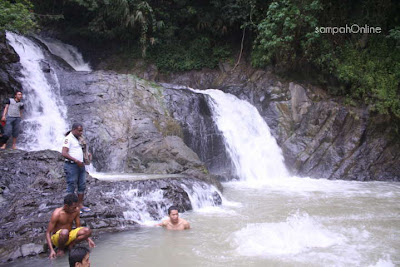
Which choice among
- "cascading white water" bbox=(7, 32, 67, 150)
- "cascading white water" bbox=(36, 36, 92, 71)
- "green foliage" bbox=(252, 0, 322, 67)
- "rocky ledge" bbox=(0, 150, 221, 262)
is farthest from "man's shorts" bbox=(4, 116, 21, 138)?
"green foliage" bbox=(252, 0, 322, 67)

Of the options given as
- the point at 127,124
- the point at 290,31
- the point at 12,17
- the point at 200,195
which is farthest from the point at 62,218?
the point at 290,31

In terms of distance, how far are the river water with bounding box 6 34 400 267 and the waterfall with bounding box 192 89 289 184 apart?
178cm

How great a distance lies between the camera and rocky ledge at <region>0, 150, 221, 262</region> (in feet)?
15.9

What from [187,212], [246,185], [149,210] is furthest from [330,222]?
[246,185]

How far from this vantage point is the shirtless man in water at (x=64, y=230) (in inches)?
169

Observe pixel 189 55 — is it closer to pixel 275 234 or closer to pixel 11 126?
pixel 11 126

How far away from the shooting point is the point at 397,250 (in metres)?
4.80

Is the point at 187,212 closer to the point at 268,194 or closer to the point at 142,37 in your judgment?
the point at 268,194

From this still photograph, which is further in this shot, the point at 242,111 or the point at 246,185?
the point at 242,111

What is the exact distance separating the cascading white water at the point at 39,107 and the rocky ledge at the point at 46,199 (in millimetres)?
2094

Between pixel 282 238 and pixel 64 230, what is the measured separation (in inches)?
124

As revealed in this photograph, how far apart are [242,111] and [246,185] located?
3837 millimetres

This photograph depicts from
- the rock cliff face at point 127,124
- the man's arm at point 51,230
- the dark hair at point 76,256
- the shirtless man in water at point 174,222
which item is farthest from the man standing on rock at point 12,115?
the dark hair at point 76,256

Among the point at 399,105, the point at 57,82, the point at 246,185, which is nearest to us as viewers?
the point at 246,185
